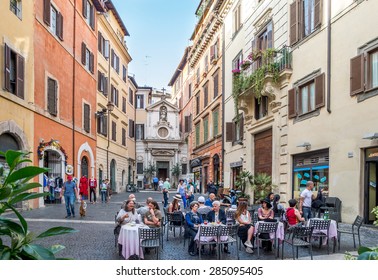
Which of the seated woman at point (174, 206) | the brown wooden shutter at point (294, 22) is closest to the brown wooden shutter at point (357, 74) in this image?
the brown wooden shutter at point (294, 22)

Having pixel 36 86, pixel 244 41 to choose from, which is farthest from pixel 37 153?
pixel 244 41

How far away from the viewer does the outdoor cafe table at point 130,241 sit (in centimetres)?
569

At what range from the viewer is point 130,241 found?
19.4 ft

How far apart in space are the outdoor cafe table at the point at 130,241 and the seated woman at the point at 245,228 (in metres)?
2.05

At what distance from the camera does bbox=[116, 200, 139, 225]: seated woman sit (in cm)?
689

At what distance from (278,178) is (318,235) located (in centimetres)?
636

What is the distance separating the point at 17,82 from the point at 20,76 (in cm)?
31

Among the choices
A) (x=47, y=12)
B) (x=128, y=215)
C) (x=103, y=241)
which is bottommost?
(x=103, y=241)

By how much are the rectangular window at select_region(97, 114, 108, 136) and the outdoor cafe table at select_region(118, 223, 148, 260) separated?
10.7 feet

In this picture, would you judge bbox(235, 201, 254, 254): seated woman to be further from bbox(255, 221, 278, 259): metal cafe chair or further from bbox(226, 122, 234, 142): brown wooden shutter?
bbox(226, 122, 234, 142): brown wooden shutter

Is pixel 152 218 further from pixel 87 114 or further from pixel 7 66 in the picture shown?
pixel 7 66

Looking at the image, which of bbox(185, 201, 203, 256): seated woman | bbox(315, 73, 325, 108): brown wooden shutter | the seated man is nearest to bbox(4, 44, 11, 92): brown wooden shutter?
bbox(185, 201, 203, 256): seated woman

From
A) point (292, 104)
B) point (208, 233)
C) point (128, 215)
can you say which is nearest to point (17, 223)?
point (208, 233)
